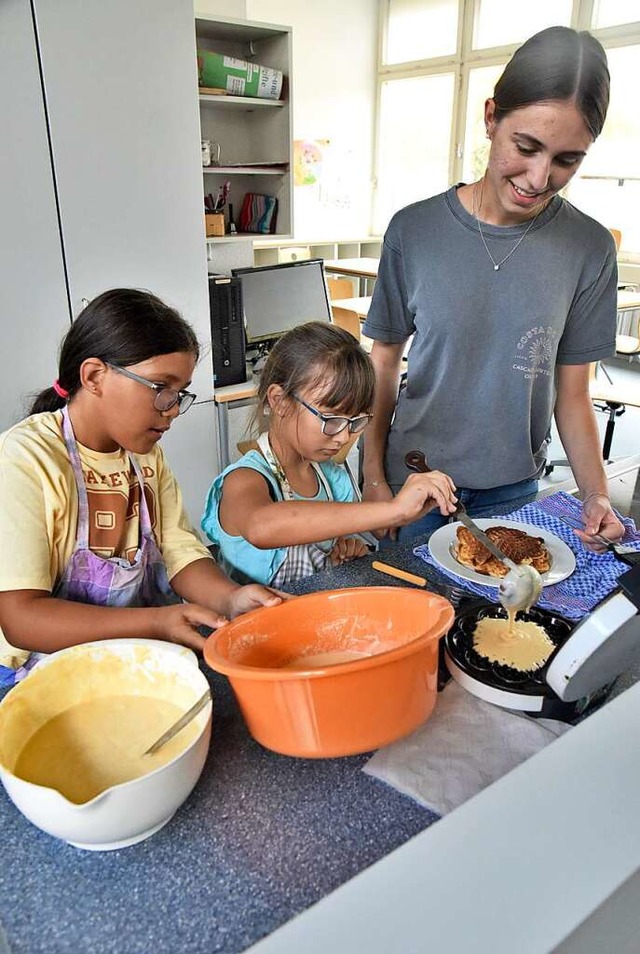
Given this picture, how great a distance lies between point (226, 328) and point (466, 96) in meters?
5.15

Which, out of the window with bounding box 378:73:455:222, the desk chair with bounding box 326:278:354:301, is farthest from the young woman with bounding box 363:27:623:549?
the window with bounding box 378:73:455:222

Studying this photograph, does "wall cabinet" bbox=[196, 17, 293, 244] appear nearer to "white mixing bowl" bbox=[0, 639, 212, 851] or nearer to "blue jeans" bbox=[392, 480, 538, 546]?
"blue jeans" bbox=[392, 480, 538, 546]

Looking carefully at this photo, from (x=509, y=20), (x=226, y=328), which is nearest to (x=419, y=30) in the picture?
(x=509, y=20)

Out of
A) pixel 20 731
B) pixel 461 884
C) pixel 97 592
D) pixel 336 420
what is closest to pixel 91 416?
pixel 97 592

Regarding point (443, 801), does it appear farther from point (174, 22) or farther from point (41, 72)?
point (174, 22)

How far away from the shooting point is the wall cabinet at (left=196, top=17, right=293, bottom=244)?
9.16 ft

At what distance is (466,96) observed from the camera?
6562 mm

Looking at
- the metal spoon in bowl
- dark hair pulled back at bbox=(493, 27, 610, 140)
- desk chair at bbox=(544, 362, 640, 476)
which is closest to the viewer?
the metal spoon in bowl

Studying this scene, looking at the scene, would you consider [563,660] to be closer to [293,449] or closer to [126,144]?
[293,449]

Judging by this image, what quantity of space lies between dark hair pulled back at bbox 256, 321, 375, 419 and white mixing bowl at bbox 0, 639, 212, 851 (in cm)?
63

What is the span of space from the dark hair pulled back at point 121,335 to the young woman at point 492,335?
1.66 feet

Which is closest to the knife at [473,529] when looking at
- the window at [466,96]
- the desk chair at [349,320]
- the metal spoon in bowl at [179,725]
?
the metal spoon in bowl at [179,725]

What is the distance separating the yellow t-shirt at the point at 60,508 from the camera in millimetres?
931

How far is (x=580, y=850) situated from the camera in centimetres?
47
